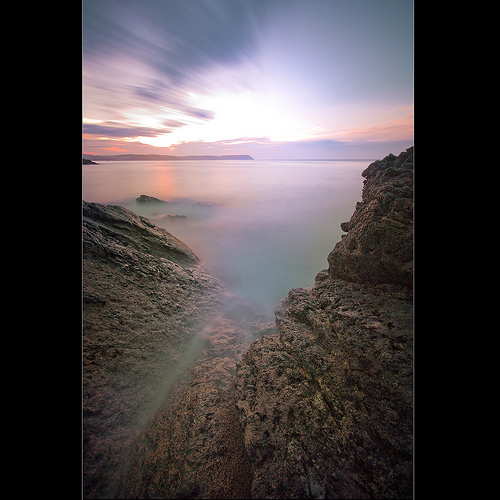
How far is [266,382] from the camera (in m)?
2.23

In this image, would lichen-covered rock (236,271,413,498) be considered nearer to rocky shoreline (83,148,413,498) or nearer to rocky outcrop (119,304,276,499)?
rocky shoreline (83,148,413,498)

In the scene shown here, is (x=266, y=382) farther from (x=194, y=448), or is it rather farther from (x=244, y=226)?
(x=244, y=226)

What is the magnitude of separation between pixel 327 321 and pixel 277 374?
1018 mm

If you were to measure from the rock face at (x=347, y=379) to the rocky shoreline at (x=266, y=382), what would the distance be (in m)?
0.01

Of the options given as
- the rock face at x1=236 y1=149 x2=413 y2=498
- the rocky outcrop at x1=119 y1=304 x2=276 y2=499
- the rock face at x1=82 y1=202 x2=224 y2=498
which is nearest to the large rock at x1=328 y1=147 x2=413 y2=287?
the rock face at x1=236 y1=149 x2=413 y2=498

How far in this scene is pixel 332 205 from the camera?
26.9 ft

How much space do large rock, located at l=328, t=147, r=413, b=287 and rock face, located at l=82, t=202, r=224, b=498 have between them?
3009 mm

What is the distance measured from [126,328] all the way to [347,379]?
3065mm

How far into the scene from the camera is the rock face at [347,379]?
1.53 metres

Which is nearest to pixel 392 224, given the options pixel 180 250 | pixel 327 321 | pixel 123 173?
pixel 327 321

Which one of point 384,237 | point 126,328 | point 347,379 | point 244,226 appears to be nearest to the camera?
point 347,379

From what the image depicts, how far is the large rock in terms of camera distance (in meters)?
2.58

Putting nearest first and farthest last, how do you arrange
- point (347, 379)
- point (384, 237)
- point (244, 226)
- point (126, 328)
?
point (347, 379)
point (384, 237)
point (126, 328)
point (244, 226)

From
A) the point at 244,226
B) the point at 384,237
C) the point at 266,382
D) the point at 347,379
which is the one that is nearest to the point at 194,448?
the point at 266,382
